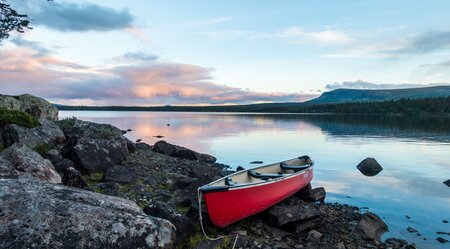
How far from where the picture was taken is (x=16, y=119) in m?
15.9

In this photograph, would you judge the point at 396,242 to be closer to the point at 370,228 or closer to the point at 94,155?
the point at 370,228

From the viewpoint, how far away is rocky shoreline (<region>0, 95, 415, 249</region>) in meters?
6.19

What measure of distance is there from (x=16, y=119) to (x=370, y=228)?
15013 mm

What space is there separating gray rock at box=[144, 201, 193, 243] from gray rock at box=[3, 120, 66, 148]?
8134 mm

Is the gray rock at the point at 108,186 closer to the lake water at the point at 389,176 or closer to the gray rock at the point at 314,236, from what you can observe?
the gray rock at the point at 314,236

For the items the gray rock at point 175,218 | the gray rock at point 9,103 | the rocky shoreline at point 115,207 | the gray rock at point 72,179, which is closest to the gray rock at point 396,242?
the rocky shoreline at point 115,207

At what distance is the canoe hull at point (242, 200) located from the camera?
988cm

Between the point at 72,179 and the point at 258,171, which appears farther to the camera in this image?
the point at 258,171

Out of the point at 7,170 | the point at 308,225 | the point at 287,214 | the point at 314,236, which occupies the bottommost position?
the point at 314,236

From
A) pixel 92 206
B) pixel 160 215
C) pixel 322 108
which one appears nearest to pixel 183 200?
pixel 160 215

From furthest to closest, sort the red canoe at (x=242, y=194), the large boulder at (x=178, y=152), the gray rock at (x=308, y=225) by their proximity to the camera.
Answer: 1. the large boulder at (x=178, y=152)
2. the gray rock at (x=308, y=225)
3. the red canoe at (x=242, y=194)

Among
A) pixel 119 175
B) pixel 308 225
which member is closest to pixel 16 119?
pixel 119 175

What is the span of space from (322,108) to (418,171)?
6456 inches

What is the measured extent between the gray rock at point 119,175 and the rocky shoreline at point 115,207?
4cm
